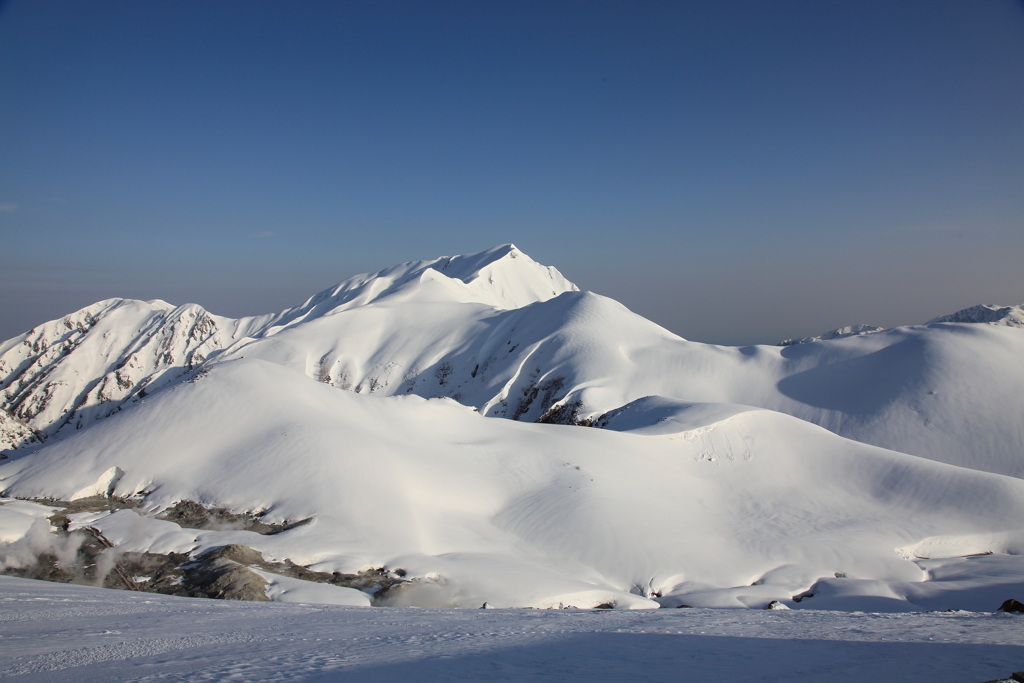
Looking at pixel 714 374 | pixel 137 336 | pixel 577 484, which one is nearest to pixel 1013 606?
pixel 577 484

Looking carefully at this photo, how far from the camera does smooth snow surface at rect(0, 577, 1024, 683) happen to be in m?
5.09

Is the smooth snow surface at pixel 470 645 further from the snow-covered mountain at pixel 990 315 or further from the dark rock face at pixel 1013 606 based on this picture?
the snow-covered mountain at pixel 990 315

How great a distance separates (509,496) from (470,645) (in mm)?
12686

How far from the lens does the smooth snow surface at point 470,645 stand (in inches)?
200

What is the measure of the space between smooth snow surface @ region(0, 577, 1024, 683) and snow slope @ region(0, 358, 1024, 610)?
189 inches

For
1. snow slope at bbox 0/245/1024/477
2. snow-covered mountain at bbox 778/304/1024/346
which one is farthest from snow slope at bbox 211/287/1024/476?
snow-covered mountain at bbox 778/304/1024/346

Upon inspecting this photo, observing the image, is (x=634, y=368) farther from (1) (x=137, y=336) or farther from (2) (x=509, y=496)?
(1) (x=137, y=336)

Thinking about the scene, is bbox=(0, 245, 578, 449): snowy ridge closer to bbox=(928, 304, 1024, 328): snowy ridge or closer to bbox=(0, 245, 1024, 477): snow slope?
bbox=(0, 245, 1024, 477): snow slope

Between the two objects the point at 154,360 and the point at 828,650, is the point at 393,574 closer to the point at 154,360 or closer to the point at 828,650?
the point at 828,650

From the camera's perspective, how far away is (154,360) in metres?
132

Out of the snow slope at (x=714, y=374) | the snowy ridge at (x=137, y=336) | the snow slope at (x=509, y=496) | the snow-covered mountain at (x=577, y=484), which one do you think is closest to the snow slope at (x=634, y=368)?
the snow slope at (x=714, y=374)

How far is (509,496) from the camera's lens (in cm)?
1875

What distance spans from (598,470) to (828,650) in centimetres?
1434

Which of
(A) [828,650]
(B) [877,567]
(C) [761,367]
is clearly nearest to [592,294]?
(C) [761,367]
